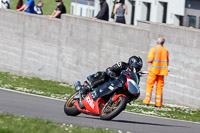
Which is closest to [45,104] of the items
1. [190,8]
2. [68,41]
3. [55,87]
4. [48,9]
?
[55,87]

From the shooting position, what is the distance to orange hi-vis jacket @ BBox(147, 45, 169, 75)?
17000mm

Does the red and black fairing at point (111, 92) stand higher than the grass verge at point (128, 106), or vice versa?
the red and black fairing at point (111, 92)

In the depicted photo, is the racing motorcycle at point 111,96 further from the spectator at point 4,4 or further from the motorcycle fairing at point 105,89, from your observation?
the spectator at point 4,4

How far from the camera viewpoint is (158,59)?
1706 cm

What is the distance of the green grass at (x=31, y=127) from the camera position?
9.28m

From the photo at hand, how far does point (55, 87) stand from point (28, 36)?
4.31m

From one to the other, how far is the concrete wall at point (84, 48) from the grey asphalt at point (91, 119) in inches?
170

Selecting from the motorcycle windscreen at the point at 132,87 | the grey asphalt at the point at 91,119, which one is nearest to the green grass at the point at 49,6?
the grey asphalt at the point at 91,119

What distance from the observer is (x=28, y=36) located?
26000 millimetres

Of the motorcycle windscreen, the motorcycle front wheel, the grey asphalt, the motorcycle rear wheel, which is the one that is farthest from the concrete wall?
the motorcycle front wheel

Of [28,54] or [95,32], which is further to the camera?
[28,54]

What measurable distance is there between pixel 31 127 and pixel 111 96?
8.64ft

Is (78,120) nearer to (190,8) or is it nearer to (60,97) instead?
(60,97)

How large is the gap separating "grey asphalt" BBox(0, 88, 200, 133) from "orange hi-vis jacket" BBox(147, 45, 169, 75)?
2.57 meters
